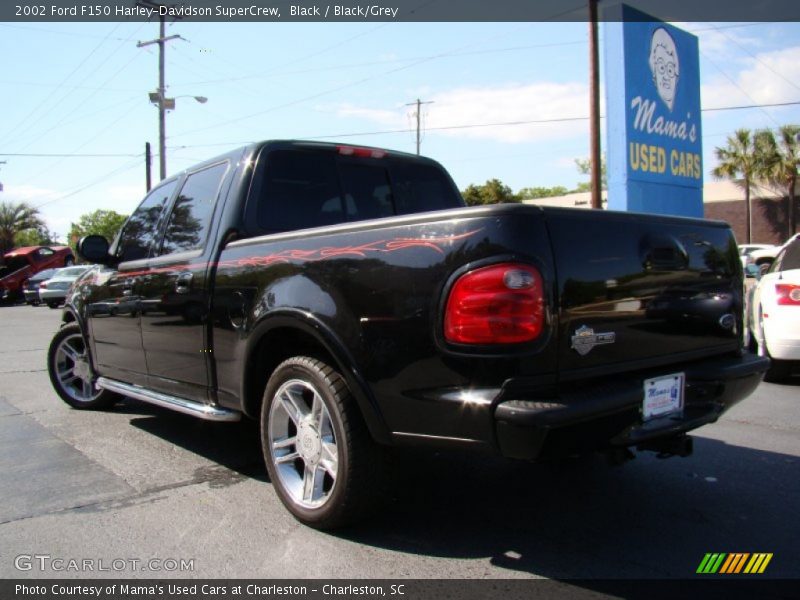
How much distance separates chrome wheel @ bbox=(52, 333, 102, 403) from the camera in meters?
5.94

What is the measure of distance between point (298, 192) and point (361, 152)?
568 mm

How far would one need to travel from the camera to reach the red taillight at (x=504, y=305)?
251 cm

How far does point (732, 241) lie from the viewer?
3.64 meters

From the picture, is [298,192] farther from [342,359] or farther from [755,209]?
[755,209]

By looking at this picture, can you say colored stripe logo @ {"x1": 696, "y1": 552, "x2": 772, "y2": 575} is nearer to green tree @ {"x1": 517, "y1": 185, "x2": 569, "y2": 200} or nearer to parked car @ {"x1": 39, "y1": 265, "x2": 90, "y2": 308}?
parked car @ {"x1": 39, "y1": 265, "x2": 90, "y2": 308}

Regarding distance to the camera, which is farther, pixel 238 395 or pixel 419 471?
pixel 419 471

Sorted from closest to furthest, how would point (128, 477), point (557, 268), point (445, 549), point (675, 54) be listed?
point (557, 268), point (445, 549), point (128, 477), point (675, 54)

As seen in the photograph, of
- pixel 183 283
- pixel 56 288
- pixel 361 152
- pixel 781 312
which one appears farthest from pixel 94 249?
pixel 56 288

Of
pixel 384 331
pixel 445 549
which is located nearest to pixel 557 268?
pixel 384 331

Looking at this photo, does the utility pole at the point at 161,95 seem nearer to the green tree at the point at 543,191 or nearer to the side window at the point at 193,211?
the side window at the point at 193,211

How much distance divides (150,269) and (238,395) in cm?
135

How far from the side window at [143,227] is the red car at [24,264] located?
1175 inches

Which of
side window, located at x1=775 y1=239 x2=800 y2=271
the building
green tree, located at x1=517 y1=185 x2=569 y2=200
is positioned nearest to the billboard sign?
side window, located at x1=775 y1=239 x2=800 y2=271

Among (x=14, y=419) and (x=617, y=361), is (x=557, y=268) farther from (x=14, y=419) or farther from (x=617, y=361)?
(x=14, y=419)
